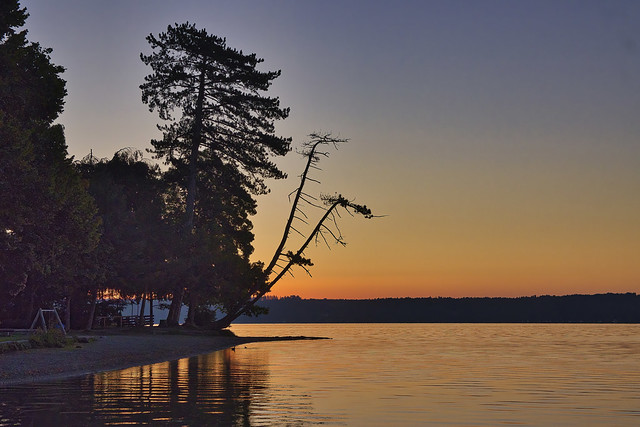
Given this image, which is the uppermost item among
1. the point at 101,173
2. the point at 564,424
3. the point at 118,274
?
the point at 101,173

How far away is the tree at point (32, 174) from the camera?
3434 cm

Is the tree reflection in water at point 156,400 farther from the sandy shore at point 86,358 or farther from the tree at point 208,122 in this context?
the tree at point 208,122

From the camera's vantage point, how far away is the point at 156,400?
19.6 meters

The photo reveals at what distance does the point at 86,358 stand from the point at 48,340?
4.68m

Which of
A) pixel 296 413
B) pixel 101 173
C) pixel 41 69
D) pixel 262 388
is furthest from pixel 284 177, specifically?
pixel 296 413

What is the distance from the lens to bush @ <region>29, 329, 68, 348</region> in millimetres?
35469

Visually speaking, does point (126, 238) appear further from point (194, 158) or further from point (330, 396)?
point (330, 396)

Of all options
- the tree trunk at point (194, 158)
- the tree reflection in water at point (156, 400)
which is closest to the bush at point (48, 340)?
the tree reflection in water at point (156, 400)

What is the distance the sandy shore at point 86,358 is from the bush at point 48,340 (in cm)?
71

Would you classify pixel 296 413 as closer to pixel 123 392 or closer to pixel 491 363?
pixel 123 392

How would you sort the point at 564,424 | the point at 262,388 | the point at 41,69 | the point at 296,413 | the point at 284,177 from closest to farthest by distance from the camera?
the point at 564,424
the point at 296,413
the point at 262,388
the point at 41,69
the point at 284,177

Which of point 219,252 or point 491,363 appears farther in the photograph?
point 219,252

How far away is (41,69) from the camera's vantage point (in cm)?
3909

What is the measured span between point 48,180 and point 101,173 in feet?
87.4
